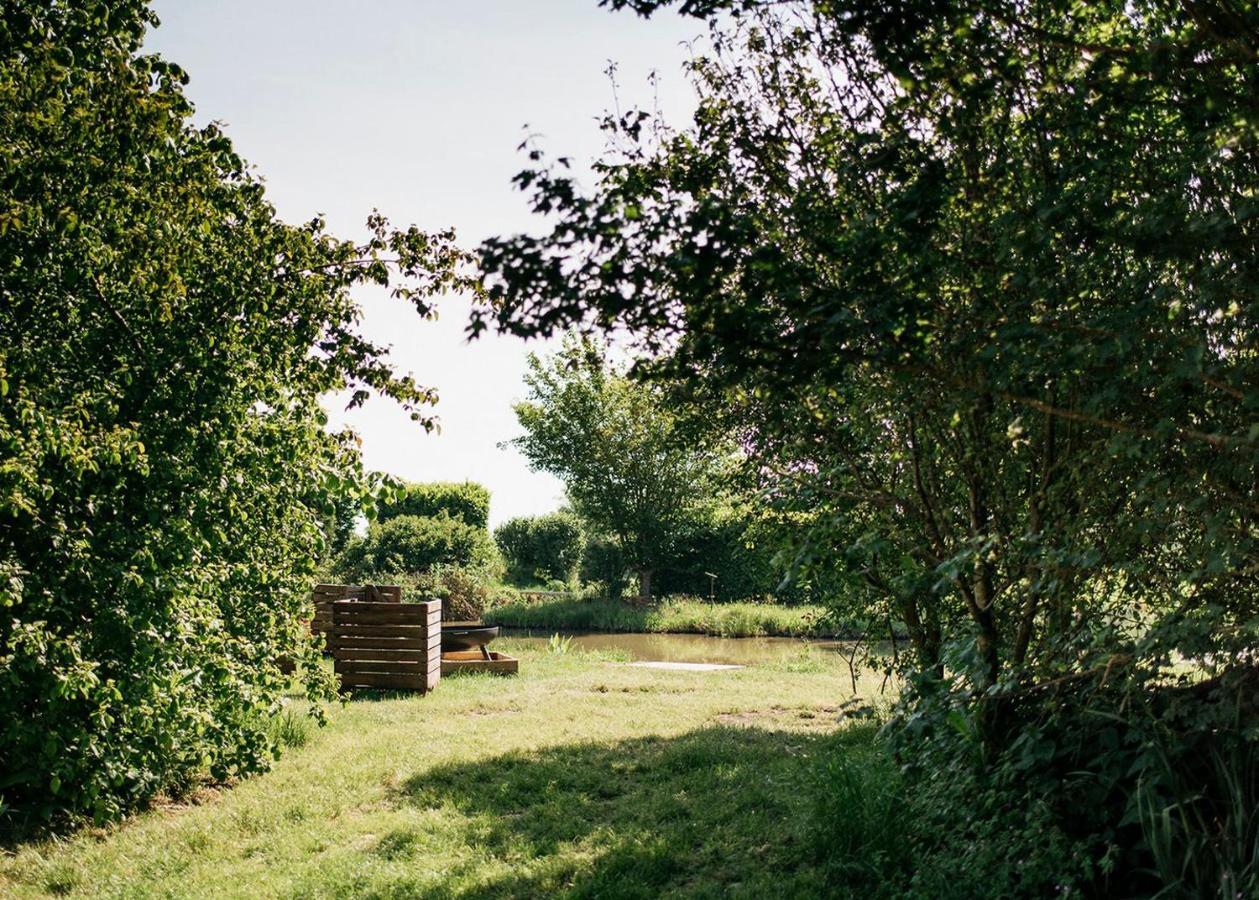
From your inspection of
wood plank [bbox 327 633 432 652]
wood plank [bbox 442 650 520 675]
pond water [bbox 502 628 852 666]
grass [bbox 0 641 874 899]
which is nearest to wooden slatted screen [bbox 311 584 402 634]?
wood plank [bbox 442 650 520 675]

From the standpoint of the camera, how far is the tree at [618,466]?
2511cm

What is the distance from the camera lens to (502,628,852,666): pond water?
1705 centimetres

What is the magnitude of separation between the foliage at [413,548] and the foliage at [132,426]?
18.1 meters

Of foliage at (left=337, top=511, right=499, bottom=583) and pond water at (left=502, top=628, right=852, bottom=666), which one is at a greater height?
foliage at (left=337, top=511, right=499, bottom=583)

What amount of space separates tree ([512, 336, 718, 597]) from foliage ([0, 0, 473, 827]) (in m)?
17.9

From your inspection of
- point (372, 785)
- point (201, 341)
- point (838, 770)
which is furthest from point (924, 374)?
point (372, 785)

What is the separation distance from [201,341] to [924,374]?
183 inches

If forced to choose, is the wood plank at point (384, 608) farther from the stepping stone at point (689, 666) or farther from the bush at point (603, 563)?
the bush at point (603, 563)

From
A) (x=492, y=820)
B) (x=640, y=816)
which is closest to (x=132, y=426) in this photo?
(x=492, y=820)

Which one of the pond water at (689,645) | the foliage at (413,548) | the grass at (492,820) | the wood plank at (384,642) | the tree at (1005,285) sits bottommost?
the pond water at (689,645)

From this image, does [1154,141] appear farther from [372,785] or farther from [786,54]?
[372,785]

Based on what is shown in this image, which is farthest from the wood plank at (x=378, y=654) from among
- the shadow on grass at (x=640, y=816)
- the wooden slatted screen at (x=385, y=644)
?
the shadow on grass at (x=640, y=816)

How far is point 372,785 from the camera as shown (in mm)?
6914

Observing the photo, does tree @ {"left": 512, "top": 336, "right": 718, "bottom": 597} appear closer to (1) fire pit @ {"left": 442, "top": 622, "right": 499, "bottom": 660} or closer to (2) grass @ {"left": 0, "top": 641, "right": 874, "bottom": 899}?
(1) fire pit @ {"left": 442, "top": 622, "right": 499, "bottom": 660}
